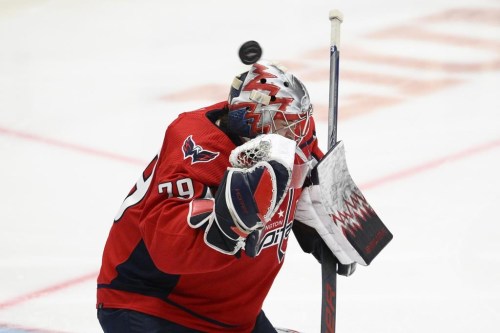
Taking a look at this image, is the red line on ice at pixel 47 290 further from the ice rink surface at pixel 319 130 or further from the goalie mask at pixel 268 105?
the goalie mask at pixel 268 105

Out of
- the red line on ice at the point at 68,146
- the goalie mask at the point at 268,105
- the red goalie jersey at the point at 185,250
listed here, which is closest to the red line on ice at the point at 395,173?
the red line on ice at the point at 68,146

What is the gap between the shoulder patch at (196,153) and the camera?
8.77 feet

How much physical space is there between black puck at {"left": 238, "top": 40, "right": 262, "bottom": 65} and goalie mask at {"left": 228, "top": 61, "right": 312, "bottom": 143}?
33 millimetres

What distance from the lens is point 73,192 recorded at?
4793mm

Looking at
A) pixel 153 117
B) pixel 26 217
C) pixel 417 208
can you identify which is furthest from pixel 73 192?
pixel 417 208

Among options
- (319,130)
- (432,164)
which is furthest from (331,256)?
(319,130)

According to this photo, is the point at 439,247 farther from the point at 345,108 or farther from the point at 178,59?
the point at 178,59

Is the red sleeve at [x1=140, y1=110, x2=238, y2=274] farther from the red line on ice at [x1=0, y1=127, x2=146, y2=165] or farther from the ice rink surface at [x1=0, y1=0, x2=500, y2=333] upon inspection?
the red line on ice at [x1=0, y1=127, x2=146, y2=165]

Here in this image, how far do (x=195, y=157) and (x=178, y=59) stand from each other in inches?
142

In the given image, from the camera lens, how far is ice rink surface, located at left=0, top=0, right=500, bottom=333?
3.99 m

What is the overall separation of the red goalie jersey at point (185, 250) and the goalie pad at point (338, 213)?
0.07m

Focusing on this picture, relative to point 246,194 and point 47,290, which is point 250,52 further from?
point 47,290

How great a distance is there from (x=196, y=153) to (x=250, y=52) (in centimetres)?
32

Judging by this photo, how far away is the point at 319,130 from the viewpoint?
536cm
